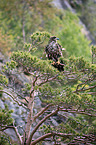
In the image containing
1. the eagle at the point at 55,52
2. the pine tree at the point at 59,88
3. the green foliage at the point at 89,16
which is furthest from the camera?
the green foliage at the point at 89,16

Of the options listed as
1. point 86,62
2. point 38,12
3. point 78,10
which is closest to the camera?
point 86,62

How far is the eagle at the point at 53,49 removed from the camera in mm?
4367

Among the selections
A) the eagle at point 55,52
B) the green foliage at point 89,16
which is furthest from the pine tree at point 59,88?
the green foliage at point 89,16

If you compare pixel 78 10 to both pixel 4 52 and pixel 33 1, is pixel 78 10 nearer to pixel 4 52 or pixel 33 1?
pixel 33 1

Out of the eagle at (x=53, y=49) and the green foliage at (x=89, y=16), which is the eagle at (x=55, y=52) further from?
the green foliage at (x=89, y=16)

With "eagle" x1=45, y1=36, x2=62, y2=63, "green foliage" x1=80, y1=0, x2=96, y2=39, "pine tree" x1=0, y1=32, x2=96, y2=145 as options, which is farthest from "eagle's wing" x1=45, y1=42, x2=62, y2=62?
"green foliage" x1=80, y1=0, x2=96, y2=39

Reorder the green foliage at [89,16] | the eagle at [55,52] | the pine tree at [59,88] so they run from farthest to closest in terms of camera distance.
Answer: the green foliage at [89,16], the eagle at [55,52], the pine tree at [59,88]

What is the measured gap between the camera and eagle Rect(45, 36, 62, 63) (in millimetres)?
4367

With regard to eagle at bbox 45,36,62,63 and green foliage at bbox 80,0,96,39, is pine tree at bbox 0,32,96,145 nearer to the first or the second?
eagle at bbox 45,36,62,63

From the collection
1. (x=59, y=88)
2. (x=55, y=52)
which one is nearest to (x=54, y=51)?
(x=55, y=52)

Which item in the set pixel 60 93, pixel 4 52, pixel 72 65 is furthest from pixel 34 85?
pixel 4 52

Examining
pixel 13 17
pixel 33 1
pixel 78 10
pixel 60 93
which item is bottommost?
pixel 60 93

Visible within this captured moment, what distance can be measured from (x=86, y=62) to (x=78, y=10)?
19.2 m

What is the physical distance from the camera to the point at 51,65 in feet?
13.9
